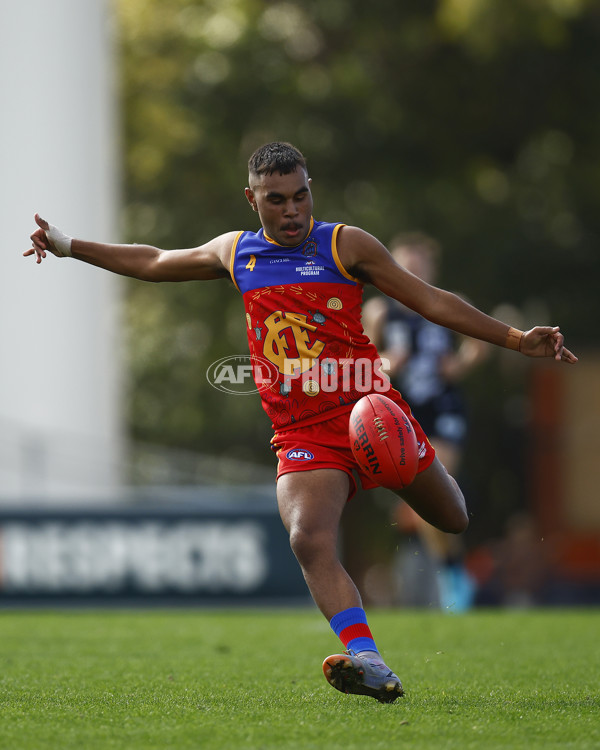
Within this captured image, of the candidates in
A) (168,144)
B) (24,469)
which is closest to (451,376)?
(24,469)

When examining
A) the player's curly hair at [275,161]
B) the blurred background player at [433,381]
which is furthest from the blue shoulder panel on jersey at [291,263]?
the blurred background player at [433,381]

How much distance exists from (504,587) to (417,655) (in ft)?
28.2

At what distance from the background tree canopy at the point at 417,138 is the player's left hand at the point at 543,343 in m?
13.9

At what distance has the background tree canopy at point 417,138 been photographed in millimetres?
19641

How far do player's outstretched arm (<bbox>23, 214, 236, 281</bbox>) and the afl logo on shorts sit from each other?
0.85 m

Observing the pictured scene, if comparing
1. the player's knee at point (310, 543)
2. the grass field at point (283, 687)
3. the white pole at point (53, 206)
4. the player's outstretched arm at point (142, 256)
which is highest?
the white pole at point (53, 206)

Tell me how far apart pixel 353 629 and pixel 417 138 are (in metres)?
15.5

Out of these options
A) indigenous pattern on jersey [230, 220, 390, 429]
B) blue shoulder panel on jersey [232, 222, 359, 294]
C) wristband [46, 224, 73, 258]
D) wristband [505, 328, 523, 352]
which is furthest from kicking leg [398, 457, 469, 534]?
wristband [46, 224, 73, 258]

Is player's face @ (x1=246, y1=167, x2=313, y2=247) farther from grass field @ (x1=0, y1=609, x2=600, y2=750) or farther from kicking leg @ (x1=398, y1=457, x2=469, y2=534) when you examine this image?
grass field @ (x1=0, y1=609, x2=600, y2=750)

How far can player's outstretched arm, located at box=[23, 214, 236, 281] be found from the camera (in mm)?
5695

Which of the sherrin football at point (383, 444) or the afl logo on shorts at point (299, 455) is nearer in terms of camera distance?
the sherrin football at point (383, 444)

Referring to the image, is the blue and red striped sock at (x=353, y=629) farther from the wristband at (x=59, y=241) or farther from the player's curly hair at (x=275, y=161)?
the wristband at (x=59, y=241)

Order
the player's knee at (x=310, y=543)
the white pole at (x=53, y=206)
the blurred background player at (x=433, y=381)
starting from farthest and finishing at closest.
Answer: the white pole at (x=53, y=206), the blurred background player at (x=433, y=381), the player's knee at (x=310, y=543)

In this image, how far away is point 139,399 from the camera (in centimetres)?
2397
